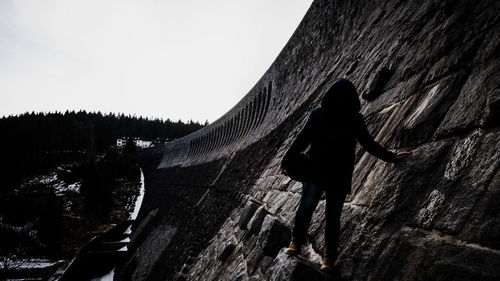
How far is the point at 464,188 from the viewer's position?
1381 millimetres

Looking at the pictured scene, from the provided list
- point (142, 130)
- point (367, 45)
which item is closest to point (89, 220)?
point (367, 45)

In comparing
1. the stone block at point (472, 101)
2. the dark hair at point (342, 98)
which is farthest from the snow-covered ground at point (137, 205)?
the stone block at point (472, 101)

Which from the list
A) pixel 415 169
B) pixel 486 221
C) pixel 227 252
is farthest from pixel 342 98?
pixel 227 252

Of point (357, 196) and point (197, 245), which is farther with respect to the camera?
point (197, 245)

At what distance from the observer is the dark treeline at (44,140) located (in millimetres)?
47344

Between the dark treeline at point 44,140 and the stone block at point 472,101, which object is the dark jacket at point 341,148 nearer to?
the stone block at point 472,101

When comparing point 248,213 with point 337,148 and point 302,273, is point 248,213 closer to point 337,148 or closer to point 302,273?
point 302,273

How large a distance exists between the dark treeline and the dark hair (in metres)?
53.6

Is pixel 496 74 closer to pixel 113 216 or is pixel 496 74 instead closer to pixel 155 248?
pixel 155 248

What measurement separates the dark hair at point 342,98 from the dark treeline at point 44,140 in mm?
53594

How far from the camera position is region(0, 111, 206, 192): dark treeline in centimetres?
4734

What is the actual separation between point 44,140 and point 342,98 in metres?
71.3

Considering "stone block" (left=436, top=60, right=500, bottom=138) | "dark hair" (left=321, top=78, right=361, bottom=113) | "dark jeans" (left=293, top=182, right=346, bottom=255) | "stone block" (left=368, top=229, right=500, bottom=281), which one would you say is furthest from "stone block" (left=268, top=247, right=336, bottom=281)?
"stone block" (left=436, top=60, right=500, bottom=138)

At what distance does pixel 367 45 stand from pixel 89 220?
35200 millimetres
